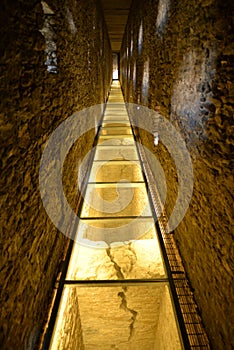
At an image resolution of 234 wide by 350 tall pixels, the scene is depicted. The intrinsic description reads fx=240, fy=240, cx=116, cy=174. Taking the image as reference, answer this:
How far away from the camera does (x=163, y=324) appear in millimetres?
2613

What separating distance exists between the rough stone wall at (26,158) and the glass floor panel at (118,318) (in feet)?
1.82

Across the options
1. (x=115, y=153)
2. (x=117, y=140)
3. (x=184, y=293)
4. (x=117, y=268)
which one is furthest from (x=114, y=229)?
(x=184, y=293)

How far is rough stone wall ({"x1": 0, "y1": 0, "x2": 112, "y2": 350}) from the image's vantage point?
1.19 meters

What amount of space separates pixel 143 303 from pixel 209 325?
3.89 ft

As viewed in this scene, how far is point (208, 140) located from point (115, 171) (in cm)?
391

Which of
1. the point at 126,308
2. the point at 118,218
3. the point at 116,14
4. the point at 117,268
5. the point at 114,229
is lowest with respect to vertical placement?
the point at 126,308

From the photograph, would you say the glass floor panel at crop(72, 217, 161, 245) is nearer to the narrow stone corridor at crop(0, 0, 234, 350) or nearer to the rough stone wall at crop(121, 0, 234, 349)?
the narrow stone corridor at crop(0, 0, 234, 350)

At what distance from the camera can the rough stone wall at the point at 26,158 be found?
119 cm

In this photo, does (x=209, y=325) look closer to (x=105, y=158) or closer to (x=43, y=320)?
(x=43, y=320)

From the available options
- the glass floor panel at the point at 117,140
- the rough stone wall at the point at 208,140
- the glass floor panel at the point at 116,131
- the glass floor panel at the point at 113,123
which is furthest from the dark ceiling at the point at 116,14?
the rough stone wall at the point at 208,140

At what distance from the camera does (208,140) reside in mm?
1695

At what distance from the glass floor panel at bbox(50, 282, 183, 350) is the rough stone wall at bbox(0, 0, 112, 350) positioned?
1.82ft

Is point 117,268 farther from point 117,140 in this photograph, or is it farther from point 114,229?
point 117,140

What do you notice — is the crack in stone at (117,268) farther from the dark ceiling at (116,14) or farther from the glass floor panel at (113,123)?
the dark ceiling at (116,14)
